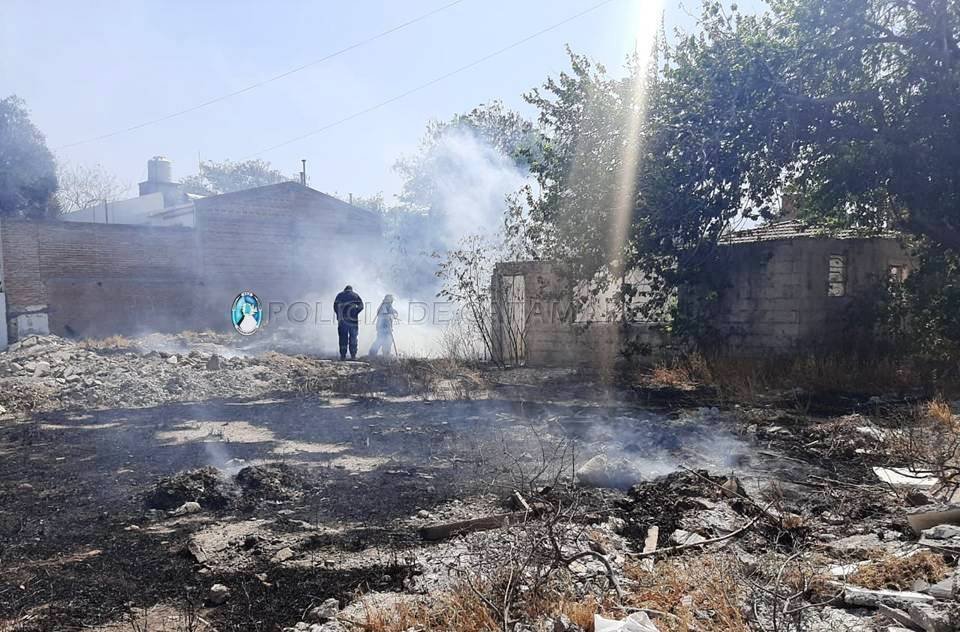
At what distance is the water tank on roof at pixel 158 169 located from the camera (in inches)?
1271

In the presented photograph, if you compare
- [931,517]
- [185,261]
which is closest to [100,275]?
[185,261]

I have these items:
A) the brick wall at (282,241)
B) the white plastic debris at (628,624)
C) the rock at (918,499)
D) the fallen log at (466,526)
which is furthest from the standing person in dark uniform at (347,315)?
the white plastic debris at (628,624)

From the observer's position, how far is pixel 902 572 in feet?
10.5

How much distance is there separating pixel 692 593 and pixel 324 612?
1.74 meters

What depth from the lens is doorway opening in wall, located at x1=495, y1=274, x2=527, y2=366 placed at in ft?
47.7

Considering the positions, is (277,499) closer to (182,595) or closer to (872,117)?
(182,595)

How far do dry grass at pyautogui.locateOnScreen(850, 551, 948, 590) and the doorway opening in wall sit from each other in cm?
1124

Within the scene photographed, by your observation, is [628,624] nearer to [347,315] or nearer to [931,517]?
[931,517]

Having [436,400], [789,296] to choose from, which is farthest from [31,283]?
[789,296]

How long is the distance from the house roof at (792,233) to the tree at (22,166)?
27161 mm

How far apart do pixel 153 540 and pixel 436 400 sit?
19.2ft

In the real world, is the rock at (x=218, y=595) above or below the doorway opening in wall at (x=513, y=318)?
below

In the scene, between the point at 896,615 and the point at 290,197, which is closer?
the point at 896,615

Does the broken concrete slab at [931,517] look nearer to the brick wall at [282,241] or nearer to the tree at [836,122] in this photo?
the tree at [836,122]
